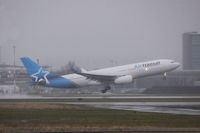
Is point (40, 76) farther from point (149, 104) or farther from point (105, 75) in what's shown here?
point (149, 104)

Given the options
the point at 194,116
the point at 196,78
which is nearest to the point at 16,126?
the point at 194,116

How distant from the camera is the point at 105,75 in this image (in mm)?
91875

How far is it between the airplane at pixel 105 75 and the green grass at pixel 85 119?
40.1m

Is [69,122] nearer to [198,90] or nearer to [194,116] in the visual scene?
[194,116]

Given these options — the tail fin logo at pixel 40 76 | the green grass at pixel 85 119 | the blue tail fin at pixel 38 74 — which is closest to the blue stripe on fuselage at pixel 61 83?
the blue tail fin at pixel 38 74

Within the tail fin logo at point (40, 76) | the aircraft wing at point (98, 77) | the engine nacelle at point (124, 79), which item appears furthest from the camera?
the tail fin logo at point (40, 76)

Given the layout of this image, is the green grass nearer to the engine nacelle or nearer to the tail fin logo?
the engine nacelle

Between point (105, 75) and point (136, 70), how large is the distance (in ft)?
17.8

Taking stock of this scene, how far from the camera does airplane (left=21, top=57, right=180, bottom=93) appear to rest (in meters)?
91.4

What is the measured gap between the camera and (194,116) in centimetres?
4625

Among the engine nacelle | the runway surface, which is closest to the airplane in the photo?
the engine nacelle

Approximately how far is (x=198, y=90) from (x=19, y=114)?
53.0 m

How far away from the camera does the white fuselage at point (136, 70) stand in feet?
300

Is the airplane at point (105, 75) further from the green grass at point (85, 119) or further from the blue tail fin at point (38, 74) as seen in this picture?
the green grass at point (85, 119)
